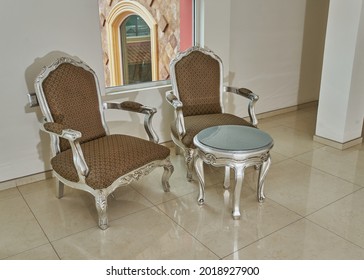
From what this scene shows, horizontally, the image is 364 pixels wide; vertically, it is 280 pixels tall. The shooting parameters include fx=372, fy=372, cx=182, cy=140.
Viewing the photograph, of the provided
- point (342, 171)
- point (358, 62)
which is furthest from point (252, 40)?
point (342, 171)

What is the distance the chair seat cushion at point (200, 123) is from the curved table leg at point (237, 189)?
1.87 ft

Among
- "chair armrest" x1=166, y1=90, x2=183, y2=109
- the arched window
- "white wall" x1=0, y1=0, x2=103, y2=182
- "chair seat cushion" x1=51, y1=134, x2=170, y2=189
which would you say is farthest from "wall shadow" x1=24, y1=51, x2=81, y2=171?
"chair armrest" x1=166, y1=90, x2=183, y2=109

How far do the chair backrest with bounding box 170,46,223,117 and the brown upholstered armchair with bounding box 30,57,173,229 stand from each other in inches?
22.4

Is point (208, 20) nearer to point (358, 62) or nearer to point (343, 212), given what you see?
point (358, 62)

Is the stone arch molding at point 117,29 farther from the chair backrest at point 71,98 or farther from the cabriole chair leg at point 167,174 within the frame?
the cabriole chair leg at point 167,174

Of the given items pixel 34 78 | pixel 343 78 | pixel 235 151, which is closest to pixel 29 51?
pixel 34 78

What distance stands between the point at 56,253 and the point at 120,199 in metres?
0.74

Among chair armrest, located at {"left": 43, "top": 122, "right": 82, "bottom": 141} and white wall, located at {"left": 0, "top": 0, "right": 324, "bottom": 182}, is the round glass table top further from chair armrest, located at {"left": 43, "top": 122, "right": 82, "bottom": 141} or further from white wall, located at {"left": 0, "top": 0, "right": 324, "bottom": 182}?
white wall, located at {"left": 0, "top": 0, "right": 324, "bottom": 182}

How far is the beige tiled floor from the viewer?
2322mm

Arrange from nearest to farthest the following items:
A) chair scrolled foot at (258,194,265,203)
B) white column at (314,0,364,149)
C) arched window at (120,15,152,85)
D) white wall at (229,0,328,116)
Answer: chair scrolled foot at (258,194,265,203) → white column at (314,0,364,149) → arched window at (120,15,152,85) → white wall at (229,0,328,116)

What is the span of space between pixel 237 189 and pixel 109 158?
0.91 metres

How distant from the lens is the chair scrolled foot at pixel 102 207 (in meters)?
2.46

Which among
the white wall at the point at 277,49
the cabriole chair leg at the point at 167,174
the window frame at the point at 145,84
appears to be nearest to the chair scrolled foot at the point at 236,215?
the cabriole chair leg at the point at 167,174

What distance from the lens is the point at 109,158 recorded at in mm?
2559
